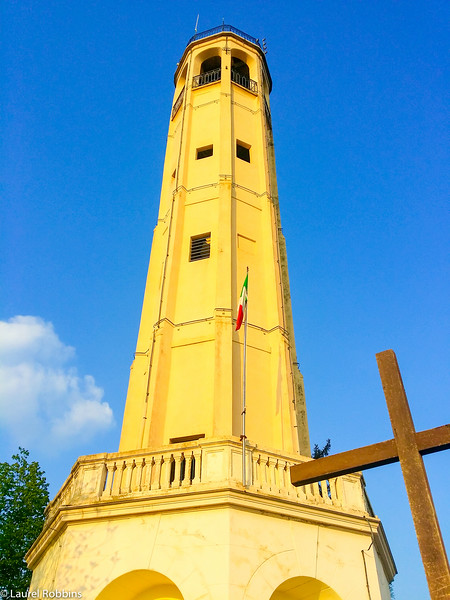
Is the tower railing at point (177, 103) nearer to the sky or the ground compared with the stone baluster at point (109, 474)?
nearer to the sky

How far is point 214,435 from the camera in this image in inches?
651

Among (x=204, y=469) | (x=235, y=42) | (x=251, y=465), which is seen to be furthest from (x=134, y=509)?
(x=235, y=42)

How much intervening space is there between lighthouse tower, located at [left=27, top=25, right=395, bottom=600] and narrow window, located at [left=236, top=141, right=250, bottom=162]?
0.22 ft

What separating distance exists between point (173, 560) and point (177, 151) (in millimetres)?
19090

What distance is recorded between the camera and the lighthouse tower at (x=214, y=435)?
40.7 ft

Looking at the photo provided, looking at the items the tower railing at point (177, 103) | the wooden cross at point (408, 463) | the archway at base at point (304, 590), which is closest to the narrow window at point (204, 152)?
the tower railing at point (177, 103)

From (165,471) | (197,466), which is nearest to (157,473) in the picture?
(165,471)

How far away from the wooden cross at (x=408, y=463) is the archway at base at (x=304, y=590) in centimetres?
633

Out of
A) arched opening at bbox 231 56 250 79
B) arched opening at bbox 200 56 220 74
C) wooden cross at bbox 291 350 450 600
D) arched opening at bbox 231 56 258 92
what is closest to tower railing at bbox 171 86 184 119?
arched opening at bbox 200 56 220 74

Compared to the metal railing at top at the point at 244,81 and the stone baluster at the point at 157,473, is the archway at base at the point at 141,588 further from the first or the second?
the metal railing at top at the point at 244,81

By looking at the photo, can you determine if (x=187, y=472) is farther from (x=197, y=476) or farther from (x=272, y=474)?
(x=272, y=474)

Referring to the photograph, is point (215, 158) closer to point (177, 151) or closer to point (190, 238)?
point (177, 151)

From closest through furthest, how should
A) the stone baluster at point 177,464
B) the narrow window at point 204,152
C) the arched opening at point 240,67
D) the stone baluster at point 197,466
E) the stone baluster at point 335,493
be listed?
the stone baluster at point 197,466 < the stone baluster at point 177,464 < the stone baluster at point 335,493 < the narrow window at point 204,152 < the arched opening at point 240,67

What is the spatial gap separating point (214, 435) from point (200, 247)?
829 centimetres
